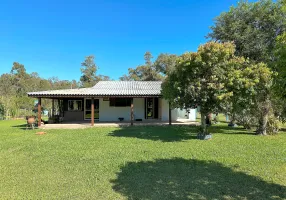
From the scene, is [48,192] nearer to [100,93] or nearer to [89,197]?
[89,197]

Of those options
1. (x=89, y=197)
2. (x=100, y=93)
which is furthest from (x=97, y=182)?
(x=100, y=93)

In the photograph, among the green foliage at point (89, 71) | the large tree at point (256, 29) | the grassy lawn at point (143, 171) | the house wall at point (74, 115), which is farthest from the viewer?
the green foliage at point (89, 71)

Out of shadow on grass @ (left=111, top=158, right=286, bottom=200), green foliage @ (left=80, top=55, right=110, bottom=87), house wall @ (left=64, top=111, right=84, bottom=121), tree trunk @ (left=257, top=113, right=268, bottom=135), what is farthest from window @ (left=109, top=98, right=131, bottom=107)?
green foliage @ (left=80, top=55, right=110, bottom=87)

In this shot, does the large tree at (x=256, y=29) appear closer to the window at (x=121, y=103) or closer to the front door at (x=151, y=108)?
the front door at (x=151, y=108)

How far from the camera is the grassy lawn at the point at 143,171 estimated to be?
4016mm

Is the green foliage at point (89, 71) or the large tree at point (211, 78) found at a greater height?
the green foliage at point (89, 71)

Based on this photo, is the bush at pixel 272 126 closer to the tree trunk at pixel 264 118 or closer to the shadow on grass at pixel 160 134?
the tree trunk at pixel 264 118

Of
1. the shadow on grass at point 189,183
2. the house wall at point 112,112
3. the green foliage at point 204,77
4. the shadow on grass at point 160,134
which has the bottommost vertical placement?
the shadow on grass at point 189,183

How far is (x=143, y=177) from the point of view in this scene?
16.0 feet

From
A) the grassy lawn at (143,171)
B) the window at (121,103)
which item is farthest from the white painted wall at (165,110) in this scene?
the grassy lawn at (143,171)

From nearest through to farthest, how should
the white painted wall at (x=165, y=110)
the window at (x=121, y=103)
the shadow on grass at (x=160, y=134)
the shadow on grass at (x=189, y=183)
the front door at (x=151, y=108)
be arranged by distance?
1. the shadow on grass at (x=189, y=183)
2. the shadow on grass at (x=160, y=134)
3. the white painted wall at (x=165, y=110)
4. the window at (x=121, y=103)
5. the front door at (x=151, y=108)

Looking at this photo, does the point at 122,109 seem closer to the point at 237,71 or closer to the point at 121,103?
the point at 121,103

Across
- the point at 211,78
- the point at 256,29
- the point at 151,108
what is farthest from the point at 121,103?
the point at 256,29

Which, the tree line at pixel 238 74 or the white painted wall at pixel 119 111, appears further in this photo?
the white painted wall at pixel 119 111
